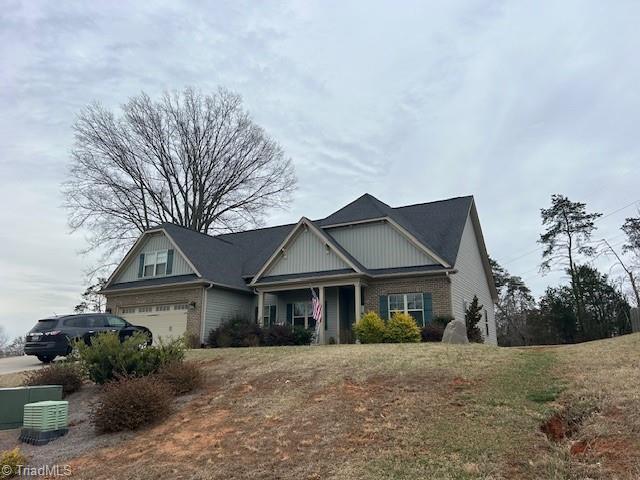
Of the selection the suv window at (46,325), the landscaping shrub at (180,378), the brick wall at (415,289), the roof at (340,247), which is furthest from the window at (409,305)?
the suv window at (46,325)

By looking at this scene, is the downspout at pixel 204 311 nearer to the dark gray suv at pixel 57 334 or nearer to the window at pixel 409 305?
the dark gray suv at pixel 57 334

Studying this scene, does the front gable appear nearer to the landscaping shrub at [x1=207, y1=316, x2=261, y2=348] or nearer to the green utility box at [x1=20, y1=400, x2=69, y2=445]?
the landscaping shrub at [x1=207, y1=316, x2=261, y2=348]

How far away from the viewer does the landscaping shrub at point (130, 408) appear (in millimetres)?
8938

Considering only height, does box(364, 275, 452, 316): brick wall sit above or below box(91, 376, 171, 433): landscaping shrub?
above

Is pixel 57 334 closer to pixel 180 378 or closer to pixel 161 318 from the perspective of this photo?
pixel 161 318

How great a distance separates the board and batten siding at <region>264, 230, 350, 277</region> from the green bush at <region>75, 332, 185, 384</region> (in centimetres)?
981

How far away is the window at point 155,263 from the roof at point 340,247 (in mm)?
732

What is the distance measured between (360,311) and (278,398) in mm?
11060

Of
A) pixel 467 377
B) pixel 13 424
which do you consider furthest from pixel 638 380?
pixel 13 424

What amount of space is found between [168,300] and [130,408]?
15.1 meters

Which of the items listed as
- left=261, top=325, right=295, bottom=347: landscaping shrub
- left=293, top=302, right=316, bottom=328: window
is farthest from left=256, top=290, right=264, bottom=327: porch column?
left=261, top=325, right=295, bottom=347: landscaping shrub

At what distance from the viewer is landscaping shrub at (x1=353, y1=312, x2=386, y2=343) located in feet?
57.9

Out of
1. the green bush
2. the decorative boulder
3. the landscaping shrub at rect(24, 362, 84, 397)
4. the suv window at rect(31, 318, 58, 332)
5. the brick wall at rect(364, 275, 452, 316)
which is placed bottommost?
the landscaping shrub at rect(24, 362, 84, 397)

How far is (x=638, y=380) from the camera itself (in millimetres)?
7785
